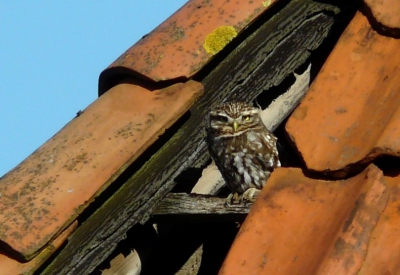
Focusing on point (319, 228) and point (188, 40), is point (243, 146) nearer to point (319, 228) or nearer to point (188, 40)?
point (188, 40)

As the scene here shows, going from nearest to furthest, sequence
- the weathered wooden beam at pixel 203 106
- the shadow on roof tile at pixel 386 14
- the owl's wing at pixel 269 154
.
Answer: the weathered wooden beam at pixel 203 106 < the shadow on roof tile at pixel 386 14 < the owl's wing at pixel 269 154

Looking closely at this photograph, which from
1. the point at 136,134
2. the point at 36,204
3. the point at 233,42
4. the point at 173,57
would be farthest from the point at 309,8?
the point at 36,204

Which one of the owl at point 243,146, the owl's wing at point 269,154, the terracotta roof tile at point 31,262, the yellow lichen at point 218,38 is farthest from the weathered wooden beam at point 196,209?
the owl's wing at point 269,154

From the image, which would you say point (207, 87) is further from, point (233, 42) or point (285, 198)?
point (285, 198)

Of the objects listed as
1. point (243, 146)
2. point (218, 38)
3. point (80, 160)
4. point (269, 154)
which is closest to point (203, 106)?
point (218, 38)

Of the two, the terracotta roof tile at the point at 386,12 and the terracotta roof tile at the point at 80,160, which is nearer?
the terracotta roof tile at the point at 80,160

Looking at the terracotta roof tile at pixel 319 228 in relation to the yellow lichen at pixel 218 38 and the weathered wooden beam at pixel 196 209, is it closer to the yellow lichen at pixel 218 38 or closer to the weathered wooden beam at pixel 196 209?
the weathered wooden beam at pixel 196 209
